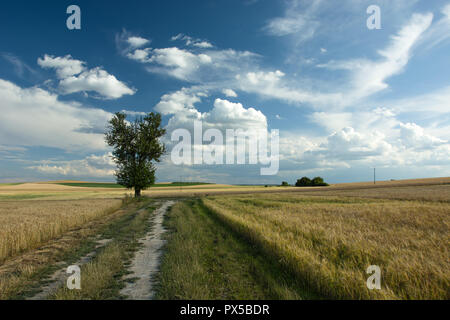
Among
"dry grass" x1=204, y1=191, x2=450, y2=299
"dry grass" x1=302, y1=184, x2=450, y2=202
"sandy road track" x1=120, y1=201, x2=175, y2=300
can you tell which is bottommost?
"dry grass" x1=302, y1=184, x2=450, y2=202

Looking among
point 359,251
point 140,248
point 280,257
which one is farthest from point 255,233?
point 140,248

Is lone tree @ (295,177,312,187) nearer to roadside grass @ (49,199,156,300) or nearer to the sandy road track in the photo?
the sandy road track

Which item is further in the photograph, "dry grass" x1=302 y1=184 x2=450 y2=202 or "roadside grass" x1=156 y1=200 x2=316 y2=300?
"dry grass" x1=302 y1=184 x2=450 y2=202

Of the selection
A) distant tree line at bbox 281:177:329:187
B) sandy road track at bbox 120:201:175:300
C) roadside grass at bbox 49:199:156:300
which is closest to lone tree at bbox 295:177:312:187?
distant tree line at bbox 281:177:329:187

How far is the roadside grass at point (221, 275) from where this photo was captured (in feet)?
19.0

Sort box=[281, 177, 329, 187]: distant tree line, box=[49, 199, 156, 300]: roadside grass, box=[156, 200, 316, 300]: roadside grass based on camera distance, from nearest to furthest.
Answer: box=[49, 199, 156, 300]: roadside grass → box=[156, 200, 316, 300]: roadside grass → box=[281, 177, 329, 187]: distant tree line

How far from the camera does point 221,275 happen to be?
714 centimetres

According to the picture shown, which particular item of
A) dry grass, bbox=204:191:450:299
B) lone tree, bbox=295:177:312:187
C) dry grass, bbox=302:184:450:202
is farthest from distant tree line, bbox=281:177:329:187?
dry grass, bbox=204:191:450:299

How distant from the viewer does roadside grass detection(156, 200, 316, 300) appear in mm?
5777

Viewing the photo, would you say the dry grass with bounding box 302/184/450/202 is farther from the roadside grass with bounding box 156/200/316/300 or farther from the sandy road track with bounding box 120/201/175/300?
the sandy road track with bounding box 120/201/175/300

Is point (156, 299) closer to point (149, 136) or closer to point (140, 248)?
point (140, 248)

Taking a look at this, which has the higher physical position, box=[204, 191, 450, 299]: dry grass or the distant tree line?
box=[204, 191, 450, 299]: dry grass

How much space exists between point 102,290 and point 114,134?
145 feet

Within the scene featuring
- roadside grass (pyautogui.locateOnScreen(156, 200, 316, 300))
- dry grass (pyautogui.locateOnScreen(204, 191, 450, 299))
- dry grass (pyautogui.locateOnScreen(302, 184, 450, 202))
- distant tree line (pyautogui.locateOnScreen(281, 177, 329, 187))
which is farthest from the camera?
distant tree line (pyautogui.locateOnScreen(281, 177, 329, 187))
